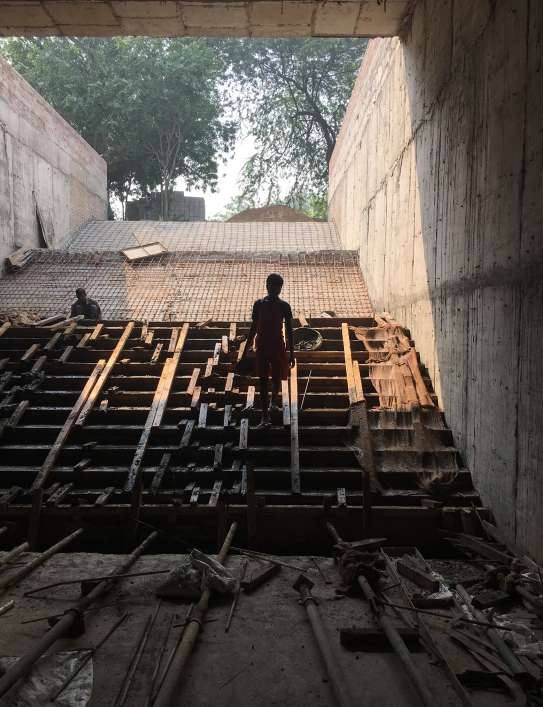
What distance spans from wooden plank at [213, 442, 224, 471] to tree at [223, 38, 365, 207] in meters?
21.8

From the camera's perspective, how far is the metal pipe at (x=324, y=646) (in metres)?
2.38

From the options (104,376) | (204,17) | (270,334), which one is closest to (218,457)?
(270,334)

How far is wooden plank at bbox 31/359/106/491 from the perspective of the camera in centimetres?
491

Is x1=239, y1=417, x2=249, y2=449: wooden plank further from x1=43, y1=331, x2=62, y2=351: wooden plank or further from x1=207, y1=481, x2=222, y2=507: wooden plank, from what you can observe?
x1=43, y1=331, x2=62, y2=351: wooden plank

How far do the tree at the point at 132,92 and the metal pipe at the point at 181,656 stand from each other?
21597 mm

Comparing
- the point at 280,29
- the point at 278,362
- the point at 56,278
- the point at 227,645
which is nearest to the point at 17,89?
the point at 56,278

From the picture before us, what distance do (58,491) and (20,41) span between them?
2428 cm

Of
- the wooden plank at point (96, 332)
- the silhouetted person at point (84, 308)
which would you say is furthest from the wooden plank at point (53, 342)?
the silhouetted person at point (84, 308)

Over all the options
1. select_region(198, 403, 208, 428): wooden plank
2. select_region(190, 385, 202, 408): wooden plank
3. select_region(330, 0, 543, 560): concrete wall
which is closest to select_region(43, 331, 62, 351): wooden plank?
select_region(190, 385, 202, 408): wooden plank

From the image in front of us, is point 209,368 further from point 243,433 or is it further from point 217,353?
point 243,433

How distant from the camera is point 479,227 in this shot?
4586mm

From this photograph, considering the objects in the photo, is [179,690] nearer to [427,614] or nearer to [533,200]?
[427,614]

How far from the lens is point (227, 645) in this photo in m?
2.89

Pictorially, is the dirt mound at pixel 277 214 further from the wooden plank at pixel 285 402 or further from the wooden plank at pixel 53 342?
the wooden plank at pixel 285 402
